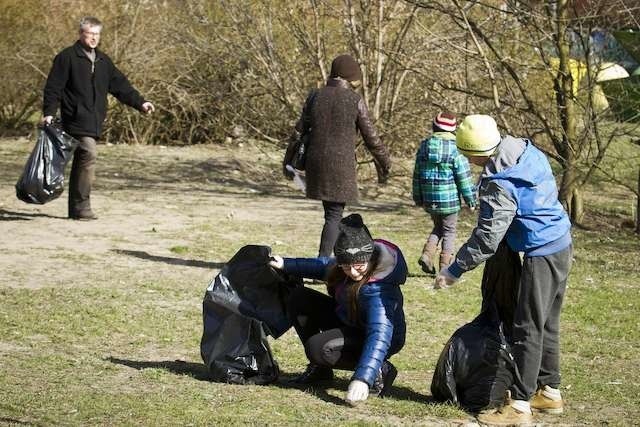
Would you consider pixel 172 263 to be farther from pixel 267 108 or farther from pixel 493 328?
pixel 267 108

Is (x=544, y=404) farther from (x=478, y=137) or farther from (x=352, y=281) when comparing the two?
(x=478, y=137)

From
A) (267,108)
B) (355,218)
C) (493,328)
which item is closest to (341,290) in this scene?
(355,218)

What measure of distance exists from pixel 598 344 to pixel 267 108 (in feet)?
28.7

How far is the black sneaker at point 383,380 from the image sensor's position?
600 cm

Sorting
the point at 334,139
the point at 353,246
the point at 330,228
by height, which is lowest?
the point at 330,228

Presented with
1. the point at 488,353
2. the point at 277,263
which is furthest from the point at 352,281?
the point at 488,353

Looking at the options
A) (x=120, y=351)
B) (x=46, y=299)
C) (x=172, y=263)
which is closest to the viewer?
(x=120, y=351)

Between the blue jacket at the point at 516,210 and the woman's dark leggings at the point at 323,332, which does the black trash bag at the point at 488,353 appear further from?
the woman's dark leggings at the point at 323,332

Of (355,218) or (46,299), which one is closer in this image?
(355,218)

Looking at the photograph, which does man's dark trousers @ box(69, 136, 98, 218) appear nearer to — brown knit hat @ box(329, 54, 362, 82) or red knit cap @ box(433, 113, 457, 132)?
brown knit hat @ box(329, 54, 362, 82)

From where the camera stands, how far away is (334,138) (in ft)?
29.1

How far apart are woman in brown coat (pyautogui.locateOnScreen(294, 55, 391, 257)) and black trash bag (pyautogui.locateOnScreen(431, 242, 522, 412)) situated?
2.97 metres

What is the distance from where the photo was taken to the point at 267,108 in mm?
15703

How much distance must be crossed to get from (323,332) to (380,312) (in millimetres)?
416
